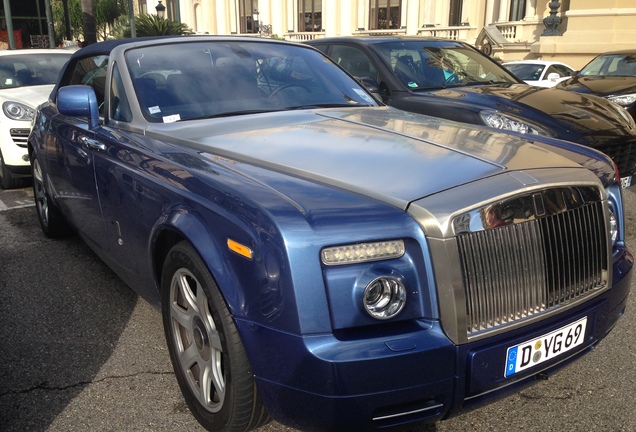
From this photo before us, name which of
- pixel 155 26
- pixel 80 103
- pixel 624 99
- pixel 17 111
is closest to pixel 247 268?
pixel 80 103

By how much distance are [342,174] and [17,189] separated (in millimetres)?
6363

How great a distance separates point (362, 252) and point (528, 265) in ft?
2.12

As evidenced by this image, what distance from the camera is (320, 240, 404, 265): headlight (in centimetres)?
202

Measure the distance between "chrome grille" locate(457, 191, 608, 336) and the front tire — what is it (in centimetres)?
85

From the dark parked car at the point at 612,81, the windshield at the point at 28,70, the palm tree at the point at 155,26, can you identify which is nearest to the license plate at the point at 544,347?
the dark parked car at the point at 612,81

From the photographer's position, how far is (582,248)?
7.98 feet

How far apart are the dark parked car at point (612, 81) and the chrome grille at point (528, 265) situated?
6.88 meters

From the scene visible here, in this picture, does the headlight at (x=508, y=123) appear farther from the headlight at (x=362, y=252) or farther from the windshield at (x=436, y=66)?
the headlight at (x=362, y=252)

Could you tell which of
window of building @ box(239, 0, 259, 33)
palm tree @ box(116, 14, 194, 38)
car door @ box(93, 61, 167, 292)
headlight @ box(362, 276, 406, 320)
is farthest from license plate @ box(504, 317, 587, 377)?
window of building @ box(239, 0, 259, 33)

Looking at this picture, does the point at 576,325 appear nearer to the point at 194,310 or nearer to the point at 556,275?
the point at 556,275

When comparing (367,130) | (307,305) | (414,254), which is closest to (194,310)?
(307,305)

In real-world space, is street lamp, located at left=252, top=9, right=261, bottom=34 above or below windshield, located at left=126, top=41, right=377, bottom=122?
above

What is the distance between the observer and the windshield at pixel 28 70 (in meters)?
8.26

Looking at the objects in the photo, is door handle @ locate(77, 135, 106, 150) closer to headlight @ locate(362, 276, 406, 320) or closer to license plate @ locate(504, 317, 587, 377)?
headlight @ locate(362, 276, 406, 320)
